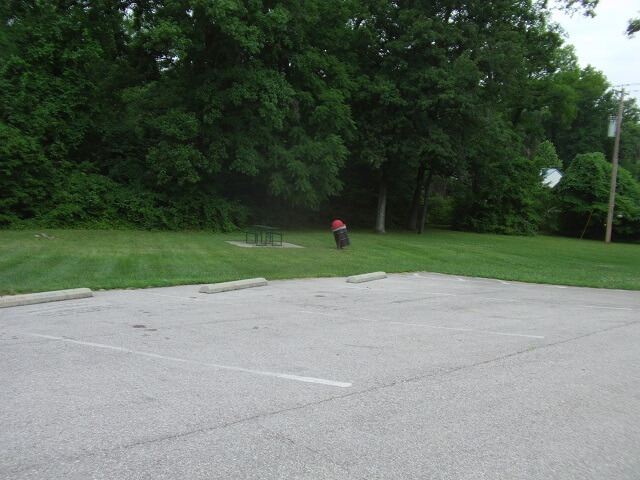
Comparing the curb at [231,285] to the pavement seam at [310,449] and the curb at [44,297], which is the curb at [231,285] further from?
the pavement seam at [310,449]

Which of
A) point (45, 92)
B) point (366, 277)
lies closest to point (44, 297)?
point (366, 277)

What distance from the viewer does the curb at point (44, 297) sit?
8703 millimetres

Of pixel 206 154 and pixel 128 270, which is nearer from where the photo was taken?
pixel 128 270

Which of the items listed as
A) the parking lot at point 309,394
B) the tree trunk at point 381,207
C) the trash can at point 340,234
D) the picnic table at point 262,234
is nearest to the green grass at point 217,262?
the trash can at point 340,234

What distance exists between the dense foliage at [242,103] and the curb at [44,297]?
16.1 meters

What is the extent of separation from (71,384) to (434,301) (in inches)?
296

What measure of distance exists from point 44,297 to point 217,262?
683 centimetres

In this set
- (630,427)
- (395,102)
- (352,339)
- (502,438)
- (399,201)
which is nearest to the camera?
(502,438)

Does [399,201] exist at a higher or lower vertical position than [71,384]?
higher

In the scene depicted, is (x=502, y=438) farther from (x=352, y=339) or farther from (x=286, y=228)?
(x=286, y=228)

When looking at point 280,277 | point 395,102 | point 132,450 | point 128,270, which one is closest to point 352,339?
point 132,450

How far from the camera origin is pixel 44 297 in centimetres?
908

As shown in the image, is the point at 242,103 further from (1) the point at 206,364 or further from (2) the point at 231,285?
(1) the point at 206,364

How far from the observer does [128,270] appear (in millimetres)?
13289
